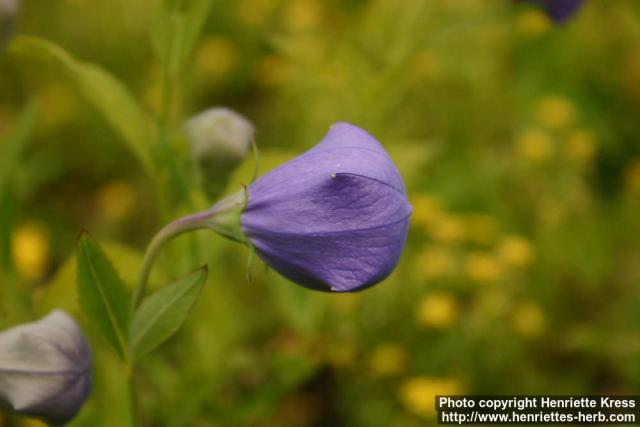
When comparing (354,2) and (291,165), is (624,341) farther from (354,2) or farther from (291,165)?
(354,2)

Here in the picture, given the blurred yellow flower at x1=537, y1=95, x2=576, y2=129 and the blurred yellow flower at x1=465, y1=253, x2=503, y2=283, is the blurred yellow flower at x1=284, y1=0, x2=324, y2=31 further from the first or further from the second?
the blurred yellow flower at x1=465, y1=253, x2=503, y2=283

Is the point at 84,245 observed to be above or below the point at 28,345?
above

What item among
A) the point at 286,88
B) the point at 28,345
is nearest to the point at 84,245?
the point at 28,345

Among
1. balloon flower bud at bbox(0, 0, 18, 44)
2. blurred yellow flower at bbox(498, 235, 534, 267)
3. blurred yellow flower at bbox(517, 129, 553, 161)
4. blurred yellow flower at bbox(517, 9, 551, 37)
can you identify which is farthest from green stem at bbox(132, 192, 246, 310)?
blurred yellow flower at bbox(517, 9, 551, 37)

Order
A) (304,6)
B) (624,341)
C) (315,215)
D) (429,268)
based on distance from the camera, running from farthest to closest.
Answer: (304,6)
(429,268)
(624,341)
(315,215)

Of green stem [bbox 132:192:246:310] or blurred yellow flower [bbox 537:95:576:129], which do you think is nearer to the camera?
green stem [bbox 132:192:246:310]

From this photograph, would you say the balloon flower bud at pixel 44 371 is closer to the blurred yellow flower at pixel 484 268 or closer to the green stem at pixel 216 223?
the green stem at pixel 216 223

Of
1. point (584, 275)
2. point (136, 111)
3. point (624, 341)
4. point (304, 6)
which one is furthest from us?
point (304, 6)
